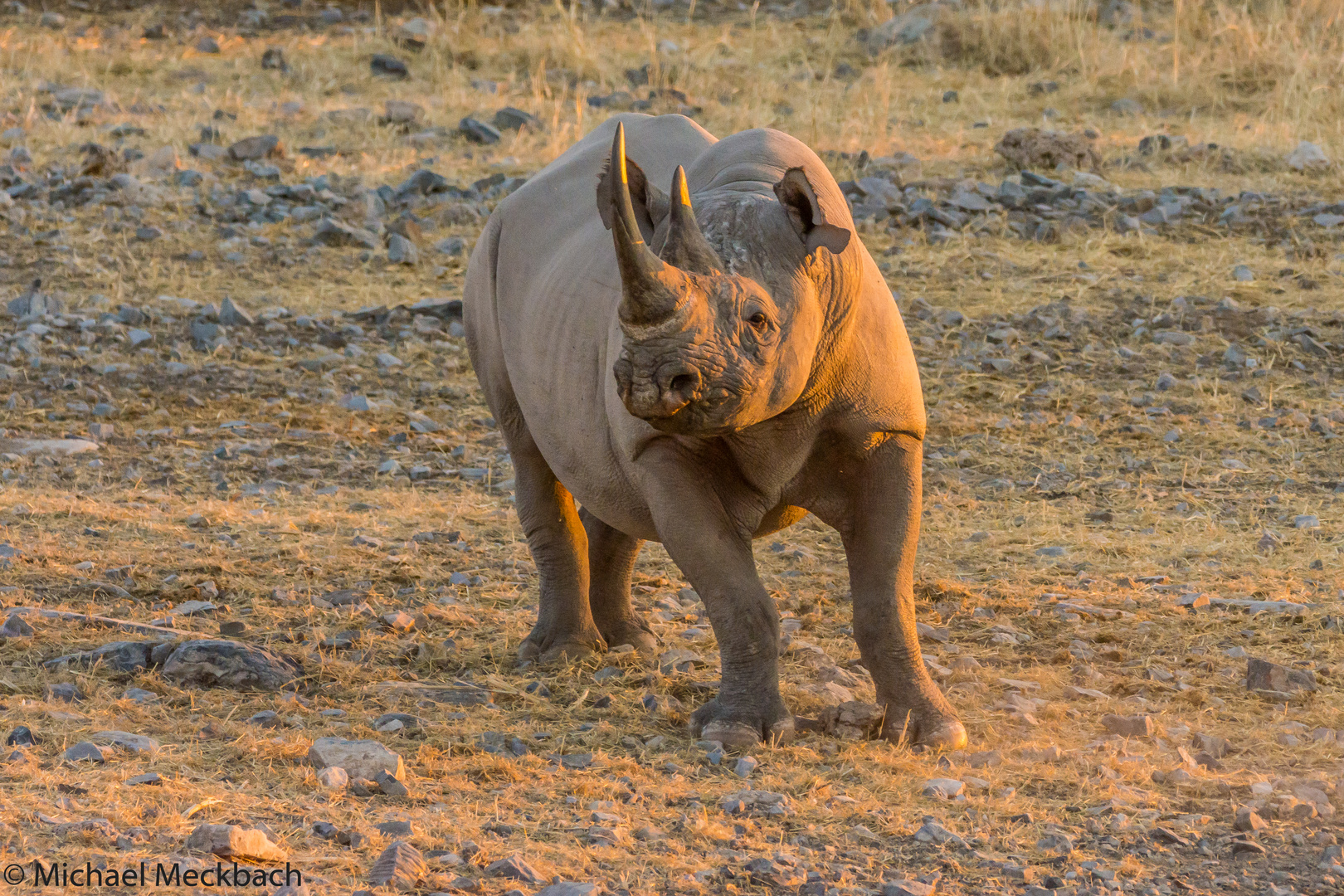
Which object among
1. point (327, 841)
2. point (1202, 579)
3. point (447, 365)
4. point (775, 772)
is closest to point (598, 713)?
point (775, 772)

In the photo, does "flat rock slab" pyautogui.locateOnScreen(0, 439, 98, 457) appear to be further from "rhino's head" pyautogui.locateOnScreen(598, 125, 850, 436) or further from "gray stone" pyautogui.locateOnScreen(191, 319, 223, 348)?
"rhino's head" pyautogui.locateOnScreen(598, 125, 850, 436)

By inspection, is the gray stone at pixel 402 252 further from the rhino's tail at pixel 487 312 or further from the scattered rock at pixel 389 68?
the rhino's tail at pixel 487 312

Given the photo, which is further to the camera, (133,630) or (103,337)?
(103,337)

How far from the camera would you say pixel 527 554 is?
6.64m

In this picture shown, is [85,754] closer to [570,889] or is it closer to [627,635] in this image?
[570,889]

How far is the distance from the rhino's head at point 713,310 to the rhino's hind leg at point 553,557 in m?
1.65

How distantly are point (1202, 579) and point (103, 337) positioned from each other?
6.08 metres

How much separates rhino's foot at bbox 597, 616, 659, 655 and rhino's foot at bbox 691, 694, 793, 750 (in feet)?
3.63

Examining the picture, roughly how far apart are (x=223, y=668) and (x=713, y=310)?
2.05 meters

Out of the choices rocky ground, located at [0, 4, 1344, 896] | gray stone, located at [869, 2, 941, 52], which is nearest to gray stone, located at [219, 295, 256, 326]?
rocky ground, located at [0, 4, 1344, 896]

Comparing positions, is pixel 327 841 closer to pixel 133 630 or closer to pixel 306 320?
pixel 133 630

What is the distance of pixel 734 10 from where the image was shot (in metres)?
17.7

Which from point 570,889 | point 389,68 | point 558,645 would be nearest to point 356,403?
point 558,645

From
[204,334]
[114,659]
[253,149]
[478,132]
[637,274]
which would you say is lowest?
[204,334]
